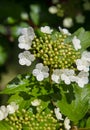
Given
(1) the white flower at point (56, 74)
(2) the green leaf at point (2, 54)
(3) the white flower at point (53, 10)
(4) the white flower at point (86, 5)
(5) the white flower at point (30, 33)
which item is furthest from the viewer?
(2) the green leaf at point (2, 54)

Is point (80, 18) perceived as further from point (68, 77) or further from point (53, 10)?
point (68, 77)

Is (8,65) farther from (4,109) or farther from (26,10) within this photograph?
(4,109)

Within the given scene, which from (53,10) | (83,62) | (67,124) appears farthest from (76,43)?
(53,10)

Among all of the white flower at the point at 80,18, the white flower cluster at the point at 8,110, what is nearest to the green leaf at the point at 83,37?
the white flower cluster at the point at 8,110

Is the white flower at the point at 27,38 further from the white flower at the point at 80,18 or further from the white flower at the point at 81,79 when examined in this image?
the white flower at the point at 80,18

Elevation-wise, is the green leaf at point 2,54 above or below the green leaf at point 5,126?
above
